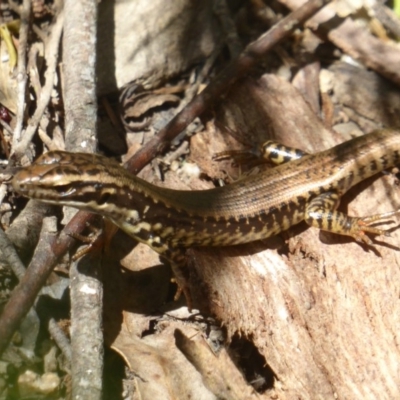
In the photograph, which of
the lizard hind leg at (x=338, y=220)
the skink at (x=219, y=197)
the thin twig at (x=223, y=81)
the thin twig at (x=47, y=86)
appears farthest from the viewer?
the thin twig at (x=223, y=81)

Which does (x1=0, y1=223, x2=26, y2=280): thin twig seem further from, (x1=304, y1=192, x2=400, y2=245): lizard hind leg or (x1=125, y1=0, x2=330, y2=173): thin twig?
(x1=304, y1=192, x2=400, y2=245): lizard hind leg

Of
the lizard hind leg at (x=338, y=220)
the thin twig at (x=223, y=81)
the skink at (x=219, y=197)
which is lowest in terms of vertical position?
the lizard hind leg at (x=338, y=220)

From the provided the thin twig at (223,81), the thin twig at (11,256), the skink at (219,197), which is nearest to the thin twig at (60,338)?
the thin twig at (11,256)

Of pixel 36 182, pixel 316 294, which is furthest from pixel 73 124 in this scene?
pixel 316 294

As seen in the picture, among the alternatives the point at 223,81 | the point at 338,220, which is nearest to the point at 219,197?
the point at 338,220

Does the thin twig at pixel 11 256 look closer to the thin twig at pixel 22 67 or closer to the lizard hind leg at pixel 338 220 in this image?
the thin twig at pixel 22 67

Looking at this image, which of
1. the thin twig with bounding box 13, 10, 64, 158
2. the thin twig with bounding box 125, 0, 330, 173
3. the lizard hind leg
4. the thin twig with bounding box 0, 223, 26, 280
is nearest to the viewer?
the thin twig with bounding box 0, 223, 26, 280

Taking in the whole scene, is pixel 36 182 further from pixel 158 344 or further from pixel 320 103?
pixel 320 103

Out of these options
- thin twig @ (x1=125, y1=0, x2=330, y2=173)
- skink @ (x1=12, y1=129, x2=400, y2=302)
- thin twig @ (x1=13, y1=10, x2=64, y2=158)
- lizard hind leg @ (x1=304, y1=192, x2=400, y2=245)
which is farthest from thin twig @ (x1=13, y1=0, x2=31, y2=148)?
lizard hind leg @ (x1=304, y1=192, x2=400, y2=245)

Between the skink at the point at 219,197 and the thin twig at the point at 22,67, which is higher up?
the thin twig at the point at 22,67
